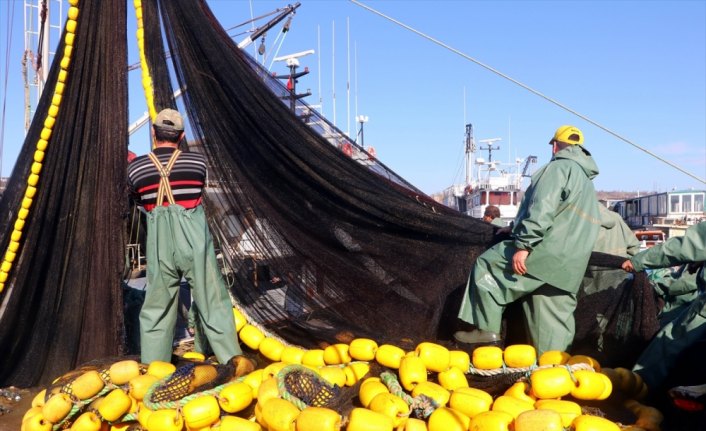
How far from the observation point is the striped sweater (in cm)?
360

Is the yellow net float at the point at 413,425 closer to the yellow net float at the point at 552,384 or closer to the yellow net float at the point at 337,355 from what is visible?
the yellow net float at the point at 552,384

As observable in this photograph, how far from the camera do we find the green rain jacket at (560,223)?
11.5ft

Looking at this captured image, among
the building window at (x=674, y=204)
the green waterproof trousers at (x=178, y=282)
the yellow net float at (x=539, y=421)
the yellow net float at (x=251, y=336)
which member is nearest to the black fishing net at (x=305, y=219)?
the yellow net float at (x=251, y=336)

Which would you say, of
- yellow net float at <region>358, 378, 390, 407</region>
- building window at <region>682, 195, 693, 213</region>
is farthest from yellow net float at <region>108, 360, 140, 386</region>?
building window at <region>682, 195, 693, 213</region>

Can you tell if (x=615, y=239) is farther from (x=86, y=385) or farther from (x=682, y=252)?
(x=86, y=385)

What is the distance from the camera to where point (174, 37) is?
168 inches

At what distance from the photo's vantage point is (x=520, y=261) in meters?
3.51

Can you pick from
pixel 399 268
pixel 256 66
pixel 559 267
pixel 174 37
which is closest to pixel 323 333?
pixel 399 268

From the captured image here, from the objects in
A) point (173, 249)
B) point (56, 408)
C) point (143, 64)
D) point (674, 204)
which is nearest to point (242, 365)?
point (173, 249)

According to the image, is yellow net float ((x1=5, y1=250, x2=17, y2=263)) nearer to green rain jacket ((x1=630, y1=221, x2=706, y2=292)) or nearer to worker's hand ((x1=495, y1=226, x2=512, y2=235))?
worker's hand ((x1=495, y1=226, x2=512, y2=235))

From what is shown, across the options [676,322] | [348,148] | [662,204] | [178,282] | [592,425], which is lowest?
[592,425]

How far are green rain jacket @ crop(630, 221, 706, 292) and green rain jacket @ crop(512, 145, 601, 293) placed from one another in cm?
35

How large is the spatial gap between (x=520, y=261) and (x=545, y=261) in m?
0.15

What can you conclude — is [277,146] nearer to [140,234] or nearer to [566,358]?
[140,234]
